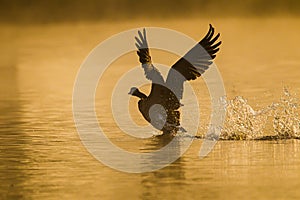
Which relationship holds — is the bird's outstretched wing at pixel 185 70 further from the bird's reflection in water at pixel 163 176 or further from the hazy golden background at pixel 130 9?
the hazy golden background at pixel 130 9

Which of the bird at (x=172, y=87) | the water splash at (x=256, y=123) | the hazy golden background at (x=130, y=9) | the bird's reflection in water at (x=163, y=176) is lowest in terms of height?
the bird's reflection in water at (x=163, y=176)

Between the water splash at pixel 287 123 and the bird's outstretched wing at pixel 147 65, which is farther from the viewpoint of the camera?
the bird's outstretched wing at pixel 147 65

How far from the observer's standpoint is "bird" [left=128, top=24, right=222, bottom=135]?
40.6 feet

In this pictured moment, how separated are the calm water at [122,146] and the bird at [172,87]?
0.37m

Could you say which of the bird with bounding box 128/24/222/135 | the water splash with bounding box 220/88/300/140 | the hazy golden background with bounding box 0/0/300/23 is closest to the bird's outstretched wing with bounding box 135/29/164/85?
the bird with bounding box 128/24/222/135

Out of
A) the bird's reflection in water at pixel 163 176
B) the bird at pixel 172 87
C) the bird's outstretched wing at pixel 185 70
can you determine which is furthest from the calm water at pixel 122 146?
the bird's outstretched wing at pixel 185 70

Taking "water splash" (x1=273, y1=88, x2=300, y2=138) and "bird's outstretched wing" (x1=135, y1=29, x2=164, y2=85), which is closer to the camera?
"water splash" (x1=273, y1=88, x2=300, y2=138)

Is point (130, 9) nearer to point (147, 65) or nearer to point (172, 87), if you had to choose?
point (147, 65)

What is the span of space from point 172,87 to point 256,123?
2.87 ft

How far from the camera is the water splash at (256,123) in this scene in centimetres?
1223

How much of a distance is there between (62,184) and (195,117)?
158 inches

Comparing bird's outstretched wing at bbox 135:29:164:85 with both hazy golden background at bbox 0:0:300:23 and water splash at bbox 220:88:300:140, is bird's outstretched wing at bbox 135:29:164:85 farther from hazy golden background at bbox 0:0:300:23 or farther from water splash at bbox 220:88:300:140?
hazy golden background at bbox 0:0:300:23

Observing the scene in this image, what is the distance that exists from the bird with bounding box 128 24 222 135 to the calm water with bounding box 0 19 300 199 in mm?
369

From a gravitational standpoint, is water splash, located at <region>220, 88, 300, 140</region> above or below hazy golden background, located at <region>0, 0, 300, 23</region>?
below
